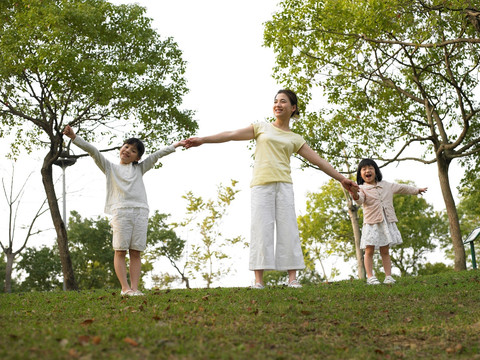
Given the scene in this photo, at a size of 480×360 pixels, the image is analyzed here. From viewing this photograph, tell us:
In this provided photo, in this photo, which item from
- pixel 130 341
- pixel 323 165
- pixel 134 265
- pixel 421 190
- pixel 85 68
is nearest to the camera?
pixel 130 341

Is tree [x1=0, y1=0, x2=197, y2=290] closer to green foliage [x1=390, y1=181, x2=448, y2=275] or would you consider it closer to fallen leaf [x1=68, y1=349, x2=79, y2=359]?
fallen leaf [x1=68, y1=349, x2=79, y2=359]

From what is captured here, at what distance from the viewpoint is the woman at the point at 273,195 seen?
24.1 feet

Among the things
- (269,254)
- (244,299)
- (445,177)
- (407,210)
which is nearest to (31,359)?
(244,299)

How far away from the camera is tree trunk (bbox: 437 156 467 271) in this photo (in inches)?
716

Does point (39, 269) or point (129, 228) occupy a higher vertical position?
point (39, 269)

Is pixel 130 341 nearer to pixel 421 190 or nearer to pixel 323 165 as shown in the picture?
pixel 323 165

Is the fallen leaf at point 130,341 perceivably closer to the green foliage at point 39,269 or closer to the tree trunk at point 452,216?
the tree trunk at point 452,216

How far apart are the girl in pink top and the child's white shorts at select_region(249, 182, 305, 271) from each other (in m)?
2.44

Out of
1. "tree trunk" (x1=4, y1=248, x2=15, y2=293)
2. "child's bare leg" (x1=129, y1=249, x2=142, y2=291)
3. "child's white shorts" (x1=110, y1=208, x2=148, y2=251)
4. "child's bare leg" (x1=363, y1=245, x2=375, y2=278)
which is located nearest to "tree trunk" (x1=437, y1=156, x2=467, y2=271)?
"child's bare leg" (x1=363, y1=245, x2=375, y2=278)

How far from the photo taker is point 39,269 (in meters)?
33.7

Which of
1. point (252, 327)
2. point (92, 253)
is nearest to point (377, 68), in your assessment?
point (252, 327)

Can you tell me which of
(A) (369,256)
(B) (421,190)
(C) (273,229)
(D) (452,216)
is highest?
(D) (452,216)

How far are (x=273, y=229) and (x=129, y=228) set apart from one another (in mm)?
2092

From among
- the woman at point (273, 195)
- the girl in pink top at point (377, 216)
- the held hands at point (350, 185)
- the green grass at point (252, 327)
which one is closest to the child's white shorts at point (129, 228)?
the green grass at point (252, 327)
